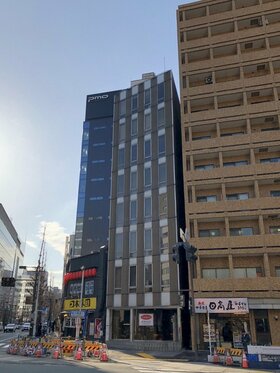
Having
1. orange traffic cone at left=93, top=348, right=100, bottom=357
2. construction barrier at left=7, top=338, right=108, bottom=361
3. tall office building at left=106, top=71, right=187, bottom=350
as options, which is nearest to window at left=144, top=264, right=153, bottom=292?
tall office building at left=106, top=71, right=187, bottom=350

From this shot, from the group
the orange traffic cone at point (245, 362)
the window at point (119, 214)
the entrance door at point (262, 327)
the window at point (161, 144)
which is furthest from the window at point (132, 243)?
the orange traffic cone at point (245, 362)

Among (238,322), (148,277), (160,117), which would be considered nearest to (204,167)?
(160,117)

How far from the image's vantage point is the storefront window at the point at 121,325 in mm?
34769

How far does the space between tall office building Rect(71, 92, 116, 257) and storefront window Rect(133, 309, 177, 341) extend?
4682 centimetres

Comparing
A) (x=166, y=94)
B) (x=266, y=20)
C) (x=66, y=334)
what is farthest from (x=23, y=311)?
(x=266, y=20)

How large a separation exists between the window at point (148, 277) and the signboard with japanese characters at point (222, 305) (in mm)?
5236

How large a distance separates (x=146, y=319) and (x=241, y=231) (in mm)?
12453

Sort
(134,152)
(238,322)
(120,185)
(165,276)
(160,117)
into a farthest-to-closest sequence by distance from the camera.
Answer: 1. (134,152)
2. (120,185)
3. (160,117)
4. (165,276)
5. (238,322)

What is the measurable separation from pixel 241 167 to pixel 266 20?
18.1 m

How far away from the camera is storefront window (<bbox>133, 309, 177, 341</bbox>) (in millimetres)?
32812

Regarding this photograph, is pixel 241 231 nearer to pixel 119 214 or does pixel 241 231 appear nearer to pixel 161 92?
pixel 119 214

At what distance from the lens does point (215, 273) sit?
109 ft

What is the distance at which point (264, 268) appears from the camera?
31500mm

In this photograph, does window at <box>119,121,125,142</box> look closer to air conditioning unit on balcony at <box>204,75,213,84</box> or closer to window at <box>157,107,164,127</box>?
window at <box>157,107,164,127</box>
